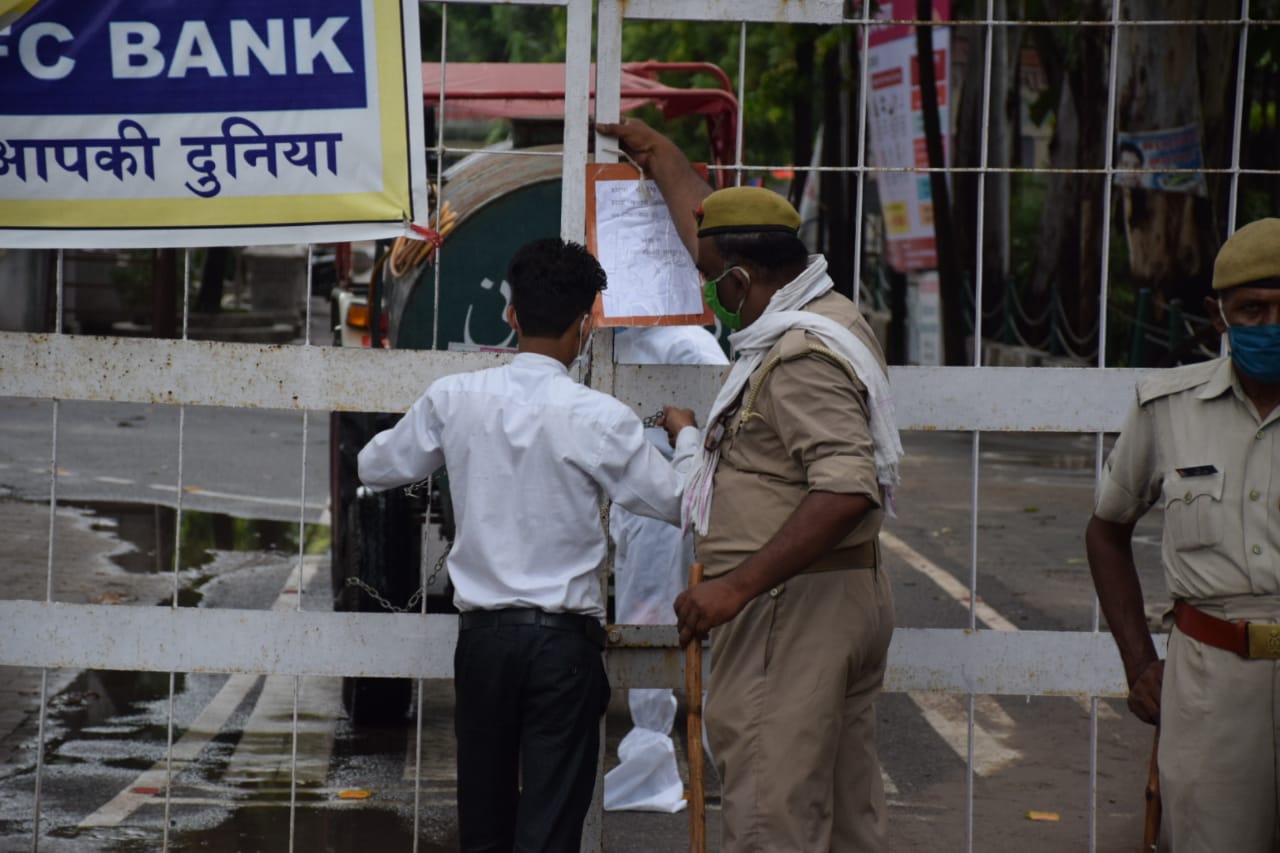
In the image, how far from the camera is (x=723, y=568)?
10.9 ft

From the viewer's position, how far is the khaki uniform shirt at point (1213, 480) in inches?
116

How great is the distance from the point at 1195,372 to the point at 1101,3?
1348 centimetres

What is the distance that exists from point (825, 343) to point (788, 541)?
0.40m

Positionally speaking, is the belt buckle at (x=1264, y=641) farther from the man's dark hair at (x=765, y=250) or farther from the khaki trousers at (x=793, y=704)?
the man's dark hair at (x=765, y=250)

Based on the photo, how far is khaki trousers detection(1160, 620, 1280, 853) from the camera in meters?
2.91

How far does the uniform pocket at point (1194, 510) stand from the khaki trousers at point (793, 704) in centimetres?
62

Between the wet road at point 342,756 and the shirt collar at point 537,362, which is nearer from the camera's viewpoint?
the shirt collar at point 537,362

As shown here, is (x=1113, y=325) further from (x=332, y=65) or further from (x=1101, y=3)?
(x=332, y=65)

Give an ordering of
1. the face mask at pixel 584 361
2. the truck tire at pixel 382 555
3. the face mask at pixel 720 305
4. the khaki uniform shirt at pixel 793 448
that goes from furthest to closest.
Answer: the truck tire at pixel 382 555
the face mask at pixel 584 361
the face mask at pixel 720 305
the khaki uniform shirt at pixel 793 448

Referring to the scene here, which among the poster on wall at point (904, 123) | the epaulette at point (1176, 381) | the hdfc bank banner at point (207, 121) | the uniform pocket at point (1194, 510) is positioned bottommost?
the uniform pocket at point (1194, 510)

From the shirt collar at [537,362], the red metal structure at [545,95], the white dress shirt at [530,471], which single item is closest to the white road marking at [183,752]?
the white dress shirt at [530,471]

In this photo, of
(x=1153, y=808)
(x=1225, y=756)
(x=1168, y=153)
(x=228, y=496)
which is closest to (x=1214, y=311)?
(x=1225, y=756)

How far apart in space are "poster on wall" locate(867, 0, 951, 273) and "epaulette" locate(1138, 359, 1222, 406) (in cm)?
1436

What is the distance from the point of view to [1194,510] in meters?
3.02
